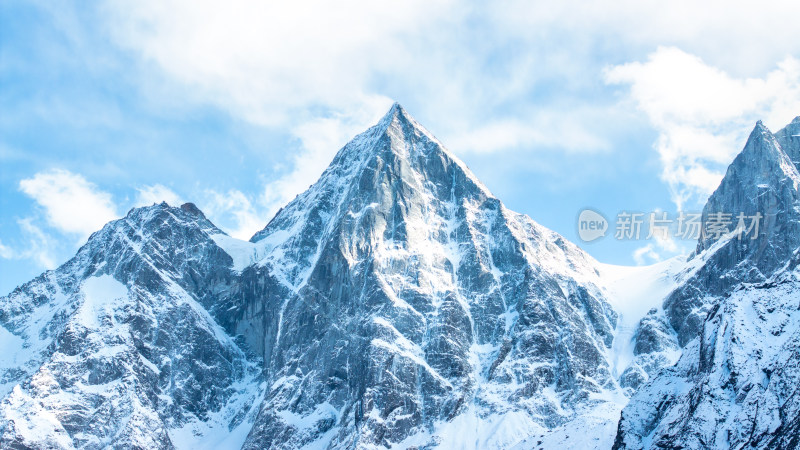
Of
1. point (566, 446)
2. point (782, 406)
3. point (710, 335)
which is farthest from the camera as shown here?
point (566, 446)

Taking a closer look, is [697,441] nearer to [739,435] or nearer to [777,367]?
[739,435]

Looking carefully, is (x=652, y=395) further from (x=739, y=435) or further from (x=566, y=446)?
(x=566, y=446)

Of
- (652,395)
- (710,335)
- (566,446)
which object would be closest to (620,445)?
(652,395)

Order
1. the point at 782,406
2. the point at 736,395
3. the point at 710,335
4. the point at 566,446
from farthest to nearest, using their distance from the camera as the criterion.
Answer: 1. the point at 566,446
2. the point at 710,335
3. the point at 736,395
4. the point at 782,406

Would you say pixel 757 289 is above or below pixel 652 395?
above

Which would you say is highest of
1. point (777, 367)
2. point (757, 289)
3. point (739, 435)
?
point (757, 289)

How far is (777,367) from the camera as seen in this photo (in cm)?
11469

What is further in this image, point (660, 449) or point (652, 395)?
point (652, 395)

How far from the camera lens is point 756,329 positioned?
4875 inches

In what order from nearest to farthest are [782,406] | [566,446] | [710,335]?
[782,406] → [710,335] → [566,446]

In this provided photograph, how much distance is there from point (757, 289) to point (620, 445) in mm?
30188

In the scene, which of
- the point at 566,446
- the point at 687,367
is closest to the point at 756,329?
the point at 687,367

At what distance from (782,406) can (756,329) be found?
1678 cm

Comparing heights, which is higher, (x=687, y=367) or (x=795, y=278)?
(x=795, y=278)
